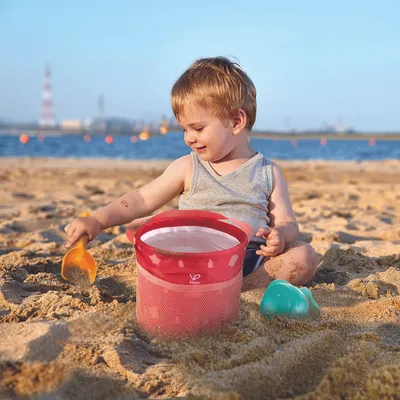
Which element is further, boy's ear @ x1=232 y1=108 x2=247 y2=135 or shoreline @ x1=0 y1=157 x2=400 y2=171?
shoreline @ x1=0 y1=157 x2=400 y2=171

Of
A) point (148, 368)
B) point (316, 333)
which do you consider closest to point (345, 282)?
point (316, 333)

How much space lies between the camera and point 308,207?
451 cm

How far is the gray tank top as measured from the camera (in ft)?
7.09

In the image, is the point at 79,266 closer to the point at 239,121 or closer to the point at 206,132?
the point at 206,132

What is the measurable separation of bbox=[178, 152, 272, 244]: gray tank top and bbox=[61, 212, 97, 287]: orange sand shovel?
48 cm

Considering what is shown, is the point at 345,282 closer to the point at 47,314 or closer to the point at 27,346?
the point at 47,314

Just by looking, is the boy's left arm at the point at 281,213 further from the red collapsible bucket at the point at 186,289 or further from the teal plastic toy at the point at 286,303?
the red collapsible bucket at the point at 186,289

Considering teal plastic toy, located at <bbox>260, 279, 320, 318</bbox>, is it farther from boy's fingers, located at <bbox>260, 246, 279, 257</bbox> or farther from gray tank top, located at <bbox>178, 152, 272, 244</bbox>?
gray tank top, located at <bbox>178, 152, 272, 244</bbox>

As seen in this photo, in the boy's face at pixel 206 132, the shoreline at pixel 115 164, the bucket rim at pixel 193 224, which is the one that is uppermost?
the boy's face at pixel 206 132

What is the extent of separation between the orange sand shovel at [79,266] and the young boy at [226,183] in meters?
0.05

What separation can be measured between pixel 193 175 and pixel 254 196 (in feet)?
0.93

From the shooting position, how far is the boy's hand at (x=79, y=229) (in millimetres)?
1953

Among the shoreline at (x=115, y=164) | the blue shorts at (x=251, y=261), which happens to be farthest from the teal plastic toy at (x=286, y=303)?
the shoreline at (x=115, y=164)

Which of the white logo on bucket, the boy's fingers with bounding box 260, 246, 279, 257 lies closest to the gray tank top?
the boy's fingers with bounding box 260, 246, 279, 257
